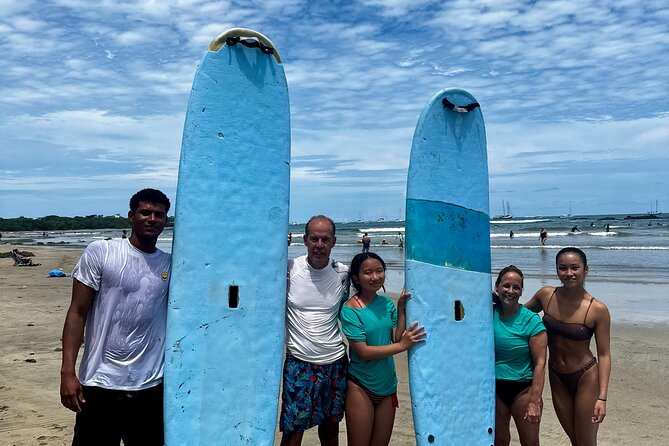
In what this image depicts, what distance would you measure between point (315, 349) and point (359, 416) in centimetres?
39

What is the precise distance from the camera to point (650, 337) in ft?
21.8

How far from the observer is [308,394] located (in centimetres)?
258

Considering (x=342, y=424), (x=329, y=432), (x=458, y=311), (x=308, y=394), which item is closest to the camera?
(x=308, y=394)

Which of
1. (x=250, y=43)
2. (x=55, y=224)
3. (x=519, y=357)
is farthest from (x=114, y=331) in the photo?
(x=55, y=224)

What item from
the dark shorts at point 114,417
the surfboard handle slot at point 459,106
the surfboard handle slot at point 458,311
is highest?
the surfboard handle slot at point 459,106

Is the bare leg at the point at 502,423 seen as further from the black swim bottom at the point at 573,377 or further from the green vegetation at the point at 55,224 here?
the green vegetation at the point at 55,224

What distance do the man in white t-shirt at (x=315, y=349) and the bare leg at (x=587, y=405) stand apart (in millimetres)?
1169

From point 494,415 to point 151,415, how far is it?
1.81m

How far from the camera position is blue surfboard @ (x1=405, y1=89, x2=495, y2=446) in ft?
9.78

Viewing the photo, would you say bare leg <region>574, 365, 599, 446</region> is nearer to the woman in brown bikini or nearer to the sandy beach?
the woman in brown bikini

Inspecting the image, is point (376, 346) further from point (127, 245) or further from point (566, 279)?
point (127, 245)

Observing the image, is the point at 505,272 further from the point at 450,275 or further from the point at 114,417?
the point at 114,417

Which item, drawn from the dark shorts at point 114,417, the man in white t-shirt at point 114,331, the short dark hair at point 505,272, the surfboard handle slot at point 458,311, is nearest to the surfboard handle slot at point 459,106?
the short dark hair at point 505,272

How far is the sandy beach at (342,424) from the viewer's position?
3668 millimetres
